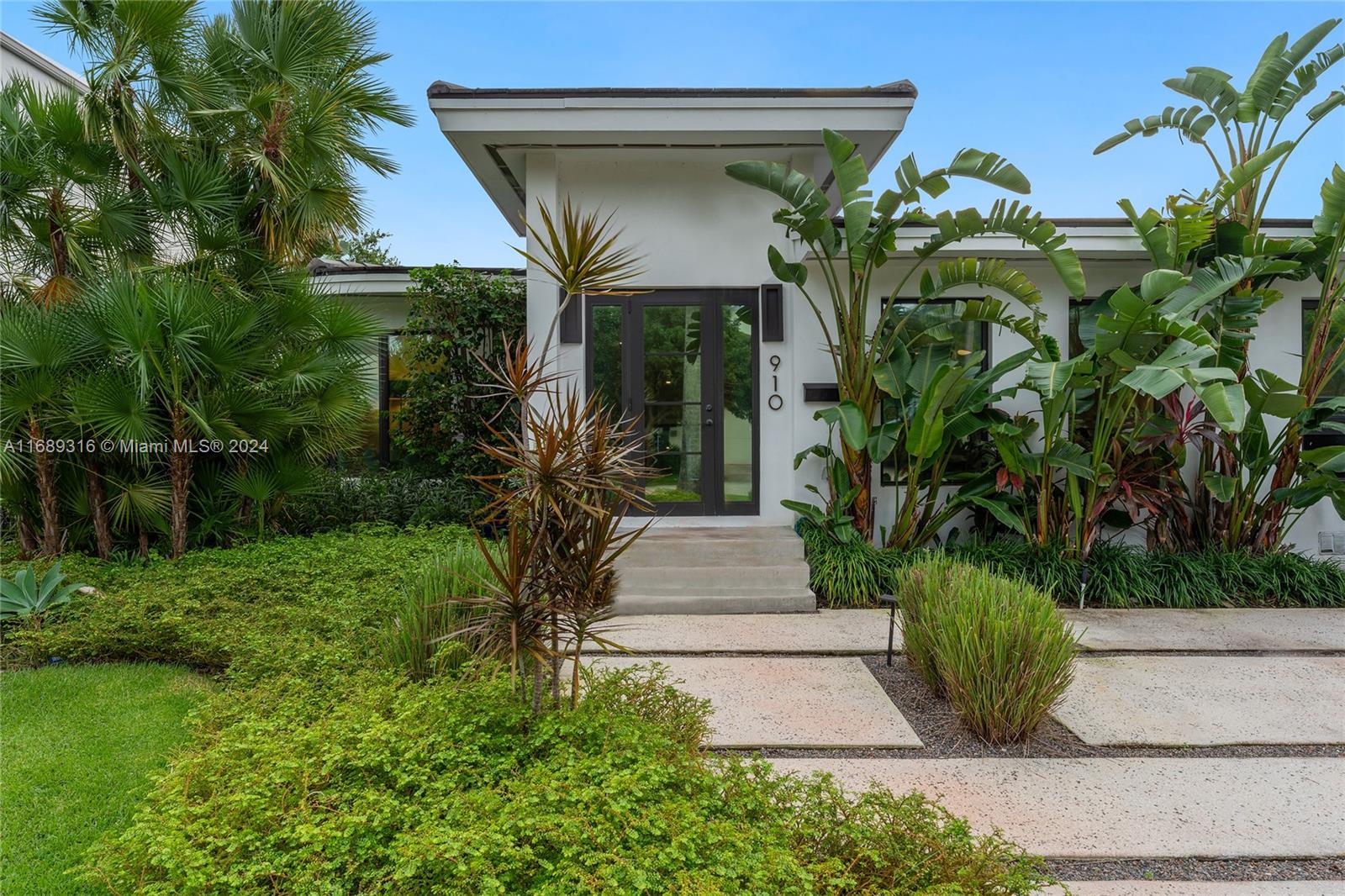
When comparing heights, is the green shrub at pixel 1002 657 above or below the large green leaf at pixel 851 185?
below

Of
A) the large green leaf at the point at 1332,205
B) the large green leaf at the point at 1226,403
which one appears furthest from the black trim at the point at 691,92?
the large green leaf at the point at 1332,205

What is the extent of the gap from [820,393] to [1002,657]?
409 cm

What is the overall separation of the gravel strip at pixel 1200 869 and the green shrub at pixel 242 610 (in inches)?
128

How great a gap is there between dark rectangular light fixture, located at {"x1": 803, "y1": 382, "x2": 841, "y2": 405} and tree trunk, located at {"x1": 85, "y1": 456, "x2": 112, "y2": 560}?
6513 mm

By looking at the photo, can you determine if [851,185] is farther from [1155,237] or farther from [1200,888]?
[1200,888]

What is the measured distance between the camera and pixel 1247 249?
20.4 ft

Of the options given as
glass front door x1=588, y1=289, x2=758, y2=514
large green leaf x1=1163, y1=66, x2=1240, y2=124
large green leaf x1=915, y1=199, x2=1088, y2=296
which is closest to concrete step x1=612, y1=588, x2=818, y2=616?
glass front door x1=588, y1=289, x2=758, y2=514

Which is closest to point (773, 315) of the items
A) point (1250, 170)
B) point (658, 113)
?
point (658, 113)

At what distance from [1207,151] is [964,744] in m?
6.73

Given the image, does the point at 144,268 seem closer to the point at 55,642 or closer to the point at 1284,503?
the point at 55,642

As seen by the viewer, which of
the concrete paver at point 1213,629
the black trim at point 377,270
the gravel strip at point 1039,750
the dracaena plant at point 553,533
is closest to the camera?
the dracaena plant at point 553,533

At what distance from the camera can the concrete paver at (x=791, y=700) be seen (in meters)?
3.55

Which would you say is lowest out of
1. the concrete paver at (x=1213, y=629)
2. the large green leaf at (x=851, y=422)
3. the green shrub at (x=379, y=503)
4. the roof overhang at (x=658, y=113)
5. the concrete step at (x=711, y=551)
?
the concrete paver at (x=1213, y=629)

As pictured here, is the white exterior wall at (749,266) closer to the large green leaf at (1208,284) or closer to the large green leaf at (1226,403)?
the large green leaf at (1208,284)
